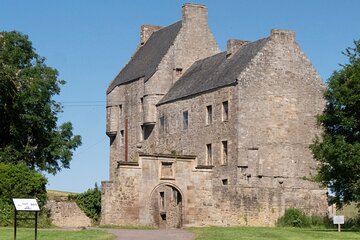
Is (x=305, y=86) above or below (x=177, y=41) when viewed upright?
below

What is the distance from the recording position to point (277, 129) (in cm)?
6000

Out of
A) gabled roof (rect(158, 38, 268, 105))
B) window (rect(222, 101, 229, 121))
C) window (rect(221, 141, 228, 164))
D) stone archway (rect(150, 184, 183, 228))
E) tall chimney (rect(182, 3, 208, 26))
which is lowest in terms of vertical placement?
stone archway (rect(150, 184, 183, 228))

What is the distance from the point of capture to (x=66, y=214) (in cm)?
5634

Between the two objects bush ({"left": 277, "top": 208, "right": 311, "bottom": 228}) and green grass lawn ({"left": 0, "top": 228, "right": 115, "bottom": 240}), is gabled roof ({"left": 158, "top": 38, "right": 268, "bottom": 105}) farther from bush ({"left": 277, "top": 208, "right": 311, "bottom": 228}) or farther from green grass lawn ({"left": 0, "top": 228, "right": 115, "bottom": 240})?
green grass lawn ({"left": 0, "top": 228, "right": 115, "bottom": 240})

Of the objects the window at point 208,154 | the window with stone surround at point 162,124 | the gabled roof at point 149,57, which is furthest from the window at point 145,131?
the window at point 208,154

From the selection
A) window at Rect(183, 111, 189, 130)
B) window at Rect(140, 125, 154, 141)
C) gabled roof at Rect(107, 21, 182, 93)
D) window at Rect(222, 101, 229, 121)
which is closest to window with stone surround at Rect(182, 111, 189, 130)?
window at Rect(183, 111, 189, 130)

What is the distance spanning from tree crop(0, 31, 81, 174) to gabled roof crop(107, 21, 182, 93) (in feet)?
26.5

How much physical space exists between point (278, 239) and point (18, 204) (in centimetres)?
1072

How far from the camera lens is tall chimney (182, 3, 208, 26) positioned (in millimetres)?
70688

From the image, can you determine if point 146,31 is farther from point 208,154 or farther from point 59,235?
point 59,235

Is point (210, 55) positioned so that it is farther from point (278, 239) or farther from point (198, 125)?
point (278, 239)

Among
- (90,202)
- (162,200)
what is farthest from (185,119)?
(90,202)

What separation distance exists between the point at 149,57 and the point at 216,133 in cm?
1460

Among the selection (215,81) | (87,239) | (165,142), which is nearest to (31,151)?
(165,142)
